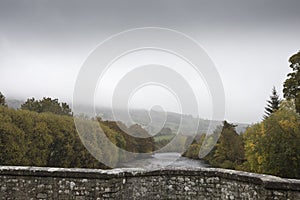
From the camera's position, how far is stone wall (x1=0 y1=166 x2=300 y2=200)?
5.89 m

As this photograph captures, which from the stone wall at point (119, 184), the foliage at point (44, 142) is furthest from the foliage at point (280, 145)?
the foliage at point (44, 142)

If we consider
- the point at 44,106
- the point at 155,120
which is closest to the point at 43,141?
the point at 155,120

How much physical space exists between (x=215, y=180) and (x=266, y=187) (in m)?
1.14

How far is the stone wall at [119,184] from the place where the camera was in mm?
5895

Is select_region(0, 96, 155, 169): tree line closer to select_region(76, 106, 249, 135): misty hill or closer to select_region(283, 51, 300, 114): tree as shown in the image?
select_region(76, 106, 249, 135): misty hill

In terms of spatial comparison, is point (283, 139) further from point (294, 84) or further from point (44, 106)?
point (44, 106)

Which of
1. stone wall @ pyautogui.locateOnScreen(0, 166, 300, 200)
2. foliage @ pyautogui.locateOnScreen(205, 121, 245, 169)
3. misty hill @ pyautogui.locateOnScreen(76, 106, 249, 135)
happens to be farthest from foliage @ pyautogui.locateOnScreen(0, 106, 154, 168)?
stone wall @ pyautogui.locateOnScreen(0, 166, 300, 200)

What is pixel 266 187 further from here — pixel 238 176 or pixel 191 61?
pixel 191 61

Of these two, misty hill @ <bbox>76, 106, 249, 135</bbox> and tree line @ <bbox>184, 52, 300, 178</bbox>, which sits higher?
misty hill @ <bbox>76, 106, 249, 135</bbox>

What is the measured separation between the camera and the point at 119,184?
6102 millimetres

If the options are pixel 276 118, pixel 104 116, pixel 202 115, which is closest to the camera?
pixel 276 118

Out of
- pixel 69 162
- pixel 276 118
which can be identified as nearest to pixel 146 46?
pixel 69 162

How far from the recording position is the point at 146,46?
162ft

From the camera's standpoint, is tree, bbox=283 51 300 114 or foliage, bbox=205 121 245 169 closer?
tree, bbox=283 51 300 114
